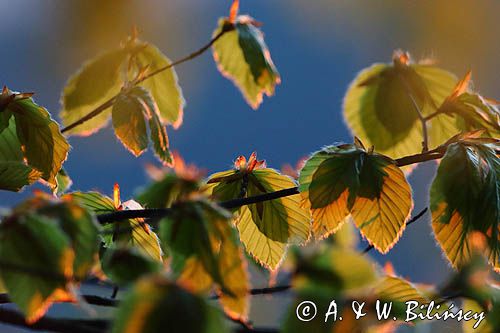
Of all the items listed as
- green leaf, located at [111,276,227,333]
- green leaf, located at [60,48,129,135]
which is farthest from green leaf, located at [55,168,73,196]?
green leaf, located at [111,276,227,333]

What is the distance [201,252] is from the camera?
334 mm

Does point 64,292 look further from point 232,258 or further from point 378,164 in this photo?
point 378,164

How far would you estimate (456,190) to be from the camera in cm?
44

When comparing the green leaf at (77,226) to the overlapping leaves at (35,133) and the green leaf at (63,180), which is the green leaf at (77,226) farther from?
the green leaf at (63,180)

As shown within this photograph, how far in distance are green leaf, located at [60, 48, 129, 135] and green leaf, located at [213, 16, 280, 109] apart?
0.37 feet

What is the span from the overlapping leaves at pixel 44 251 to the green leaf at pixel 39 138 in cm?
23

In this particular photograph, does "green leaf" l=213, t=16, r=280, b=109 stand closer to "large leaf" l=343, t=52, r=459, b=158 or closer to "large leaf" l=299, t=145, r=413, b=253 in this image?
"large leaf" l=343, t=52, r=459, b=158

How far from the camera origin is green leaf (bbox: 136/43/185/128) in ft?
2.40

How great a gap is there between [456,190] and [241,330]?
196 mm

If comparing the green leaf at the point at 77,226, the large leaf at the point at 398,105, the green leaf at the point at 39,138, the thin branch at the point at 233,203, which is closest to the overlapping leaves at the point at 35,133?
the green leaf at the point at 39,138

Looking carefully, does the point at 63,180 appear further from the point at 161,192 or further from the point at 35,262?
the point at 35,262

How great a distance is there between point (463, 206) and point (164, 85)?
404 mm

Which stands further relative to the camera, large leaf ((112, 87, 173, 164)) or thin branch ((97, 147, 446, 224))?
large leaf ((112, 87, 173, 164))

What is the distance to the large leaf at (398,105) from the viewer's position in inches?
27.2
